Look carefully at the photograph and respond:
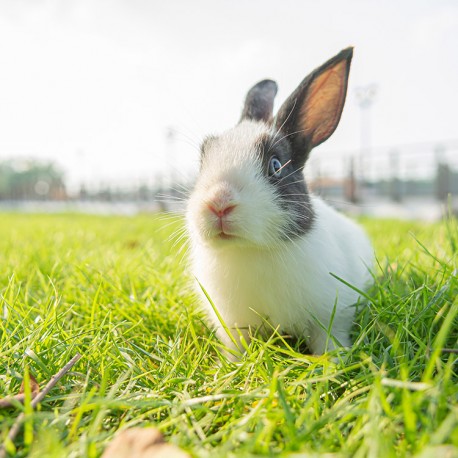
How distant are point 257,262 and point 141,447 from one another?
42.6 inches

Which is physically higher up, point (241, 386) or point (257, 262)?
point (257, 262)

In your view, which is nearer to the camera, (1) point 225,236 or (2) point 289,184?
(1) point 225,236

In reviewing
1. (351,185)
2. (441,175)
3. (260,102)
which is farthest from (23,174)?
(260,102)

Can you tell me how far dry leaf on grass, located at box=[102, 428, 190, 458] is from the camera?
952 millimetres

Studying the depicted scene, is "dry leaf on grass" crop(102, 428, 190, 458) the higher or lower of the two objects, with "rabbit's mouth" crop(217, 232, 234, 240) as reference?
lower

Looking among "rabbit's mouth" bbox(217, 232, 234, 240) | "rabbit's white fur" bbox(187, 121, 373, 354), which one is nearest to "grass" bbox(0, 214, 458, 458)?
"rabbit's white fur" bbox(187, 121, 373, 354)

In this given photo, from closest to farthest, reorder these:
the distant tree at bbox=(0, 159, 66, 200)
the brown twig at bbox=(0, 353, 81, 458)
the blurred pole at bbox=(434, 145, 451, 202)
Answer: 1. the brown twig at bbox=(0, 353, 81, 458)
2. the blurred pole at bbox=(434, 145, 451, 202)
3. the distant tree at bbox=(0, 159, 66, 200)

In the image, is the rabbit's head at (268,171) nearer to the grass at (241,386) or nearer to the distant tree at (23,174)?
the grass at (241,386)

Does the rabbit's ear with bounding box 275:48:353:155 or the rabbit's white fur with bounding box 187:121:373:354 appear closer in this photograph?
the rabbit's white fur with bounding box 187:121:373:354

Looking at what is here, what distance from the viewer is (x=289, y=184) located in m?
2.06

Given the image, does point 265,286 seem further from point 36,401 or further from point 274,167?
point 36,401

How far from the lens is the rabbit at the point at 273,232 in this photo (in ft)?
6.00

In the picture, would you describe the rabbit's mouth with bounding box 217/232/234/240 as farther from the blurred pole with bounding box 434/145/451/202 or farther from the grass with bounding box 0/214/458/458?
the blurred pole with bounding box 434/145/451/202

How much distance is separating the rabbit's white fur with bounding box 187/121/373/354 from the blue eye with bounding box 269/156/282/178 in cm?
8
